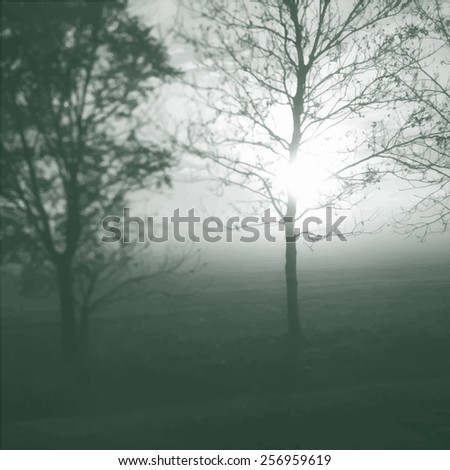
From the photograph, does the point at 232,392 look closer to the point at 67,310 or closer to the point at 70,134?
the point at 67,310

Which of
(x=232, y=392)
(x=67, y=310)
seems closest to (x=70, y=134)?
(x=67, y=310)

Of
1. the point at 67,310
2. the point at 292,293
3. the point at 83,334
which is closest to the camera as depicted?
the point at 67,310

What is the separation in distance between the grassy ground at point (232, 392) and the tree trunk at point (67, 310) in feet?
1.22

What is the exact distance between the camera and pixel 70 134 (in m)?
10.9

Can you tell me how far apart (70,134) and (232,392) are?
620 centimetres

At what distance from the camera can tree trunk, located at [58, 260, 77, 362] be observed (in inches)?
430

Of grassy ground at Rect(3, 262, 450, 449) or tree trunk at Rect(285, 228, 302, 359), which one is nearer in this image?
grassy ground at Rect(3, 262, 450, 449)

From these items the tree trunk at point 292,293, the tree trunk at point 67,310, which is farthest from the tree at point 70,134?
the tree trunk at point 292,293

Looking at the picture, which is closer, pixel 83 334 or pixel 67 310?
pixel 67 310

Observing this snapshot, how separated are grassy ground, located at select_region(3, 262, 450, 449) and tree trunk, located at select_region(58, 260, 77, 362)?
14.6 inches

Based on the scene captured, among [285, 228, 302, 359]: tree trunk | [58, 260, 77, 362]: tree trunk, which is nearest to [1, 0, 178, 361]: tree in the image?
[58, 260, 77, 362]: tree trunk

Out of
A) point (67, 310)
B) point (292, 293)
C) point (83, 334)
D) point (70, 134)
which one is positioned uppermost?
point (70, 134)

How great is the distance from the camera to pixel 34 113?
10492 millimetres

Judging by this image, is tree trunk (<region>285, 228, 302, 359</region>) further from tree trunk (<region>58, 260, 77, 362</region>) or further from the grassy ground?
tree trunk (<region>58, 260, 77, 362</region>)
